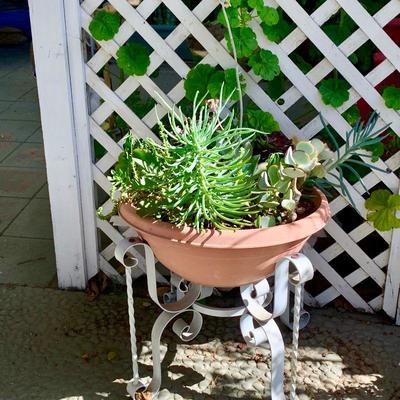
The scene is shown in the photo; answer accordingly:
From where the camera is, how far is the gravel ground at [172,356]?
246 centimetres

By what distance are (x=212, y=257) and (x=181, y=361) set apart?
0.75 m

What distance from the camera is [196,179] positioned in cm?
194

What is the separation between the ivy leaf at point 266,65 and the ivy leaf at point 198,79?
17 centimetres

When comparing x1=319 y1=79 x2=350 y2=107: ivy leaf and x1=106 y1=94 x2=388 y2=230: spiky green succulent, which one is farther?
x1=319 y1=79 x2=350 y2=107: ivy leaf

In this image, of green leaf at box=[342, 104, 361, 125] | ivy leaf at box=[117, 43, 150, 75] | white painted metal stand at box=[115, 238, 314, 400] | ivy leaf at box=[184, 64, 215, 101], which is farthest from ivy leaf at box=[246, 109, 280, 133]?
white painted metal stand at box=[115, 238, 314, 400]

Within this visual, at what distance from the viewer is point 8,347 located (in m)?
2.69

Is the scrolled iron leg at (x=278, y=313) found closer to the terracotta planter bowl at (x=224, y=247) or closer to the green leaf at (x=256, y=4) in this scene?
the terracotta planter bowl at (x=224, y=247)

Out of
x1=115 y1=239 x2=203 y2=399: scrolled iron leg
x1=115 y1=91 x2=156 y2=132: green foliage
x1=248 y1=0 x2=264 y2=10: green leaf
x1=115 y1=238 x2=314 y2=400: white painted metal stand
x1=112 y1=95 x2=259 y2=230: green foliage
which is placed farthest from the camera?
x1=115 y1=91 x2=156 y2=132: green foliage

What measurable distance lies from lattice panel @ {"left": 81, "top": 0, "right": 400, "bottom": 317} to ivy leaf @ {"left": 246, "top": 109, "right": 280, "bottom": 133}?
0.34ft

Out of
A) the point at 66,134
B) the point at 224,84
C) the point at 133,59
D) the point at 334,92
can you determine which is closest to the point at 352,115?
the point at 334,92

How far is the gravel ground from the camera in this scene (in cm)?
246

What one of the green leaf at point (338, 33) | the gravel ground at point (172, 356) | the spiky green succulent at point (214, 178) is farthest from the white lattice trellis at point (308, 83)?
the spiky green succulent at point (214, 178)

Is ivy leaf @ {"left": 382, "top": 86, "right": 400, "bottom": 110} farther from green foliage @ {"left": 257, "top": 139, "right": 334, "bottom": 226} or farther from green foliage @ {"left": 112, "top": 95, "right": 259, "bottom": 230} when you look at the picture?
green foliage @ {"left": 112, "top": 95, "right": 259, "bottom": 230}

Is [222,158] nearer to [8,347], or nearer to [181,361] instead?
[181,361]
